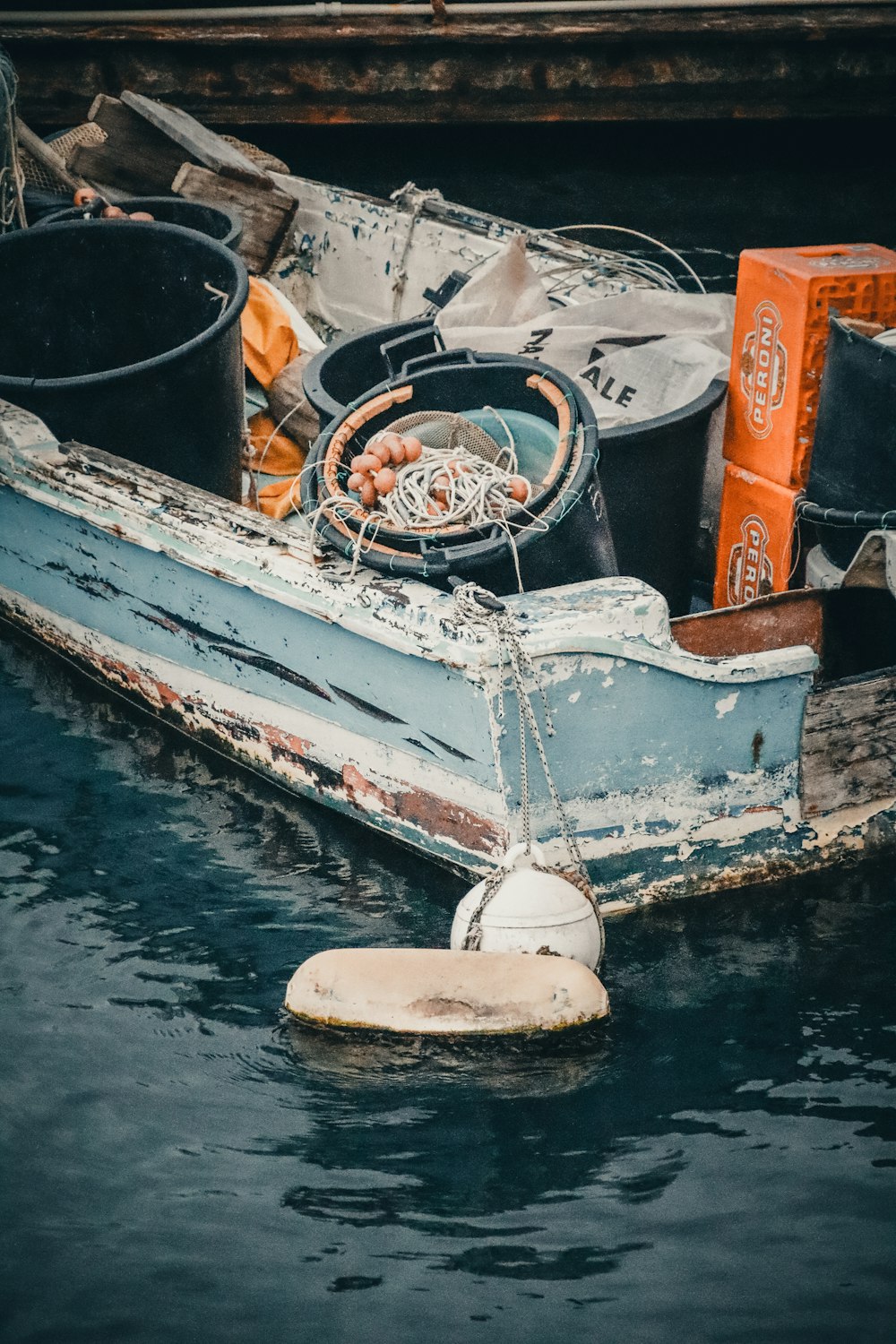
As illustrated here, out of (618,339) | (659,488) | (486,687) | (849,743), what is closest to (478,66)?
(618,339)

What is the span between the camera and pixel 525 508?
12.3 feet

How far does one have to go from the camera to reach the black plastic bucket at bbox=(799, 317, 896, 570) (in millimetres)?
3762

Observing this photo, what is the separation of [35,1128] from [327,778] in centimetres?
141

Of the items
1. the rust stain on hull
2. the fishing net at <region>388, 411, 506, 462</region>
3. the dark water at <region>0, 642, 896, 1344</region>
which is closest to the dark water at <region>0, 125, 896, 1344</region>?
the dark water at <region>0, 642, 896, 1344</region>

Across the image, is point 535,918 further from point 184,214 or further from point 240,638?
point 184,214

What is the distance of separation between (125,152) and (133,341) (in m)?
1.72

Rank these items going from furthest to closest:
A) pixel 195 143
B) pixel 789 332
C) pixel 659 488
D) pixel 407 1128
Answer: pixel 195 143
pixel 659 488
pixel 789 332
pixel 407 1128

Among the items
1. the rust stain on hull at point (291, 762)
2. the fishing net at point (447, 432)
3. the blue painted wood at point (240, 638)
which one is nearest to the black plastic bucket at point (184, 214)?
the blue painted wood at point (240, 638)

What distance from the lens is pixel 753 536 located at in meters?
4.42

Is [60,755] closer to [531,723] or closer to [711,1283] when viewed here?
[531,723]

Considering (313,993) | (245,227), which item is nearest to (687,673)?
(313,993)

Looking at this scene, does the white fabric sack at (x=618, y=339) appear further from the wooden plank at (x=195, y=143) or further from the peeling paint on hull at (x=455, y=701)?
the wooden plank at (x=195, y=143)

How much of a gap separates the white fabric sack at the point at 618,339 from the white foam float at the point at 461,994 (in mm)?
2005

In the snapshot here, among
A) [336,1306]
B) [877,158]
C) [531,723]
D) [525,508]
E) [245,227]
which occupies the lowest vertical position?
[336,1306]
